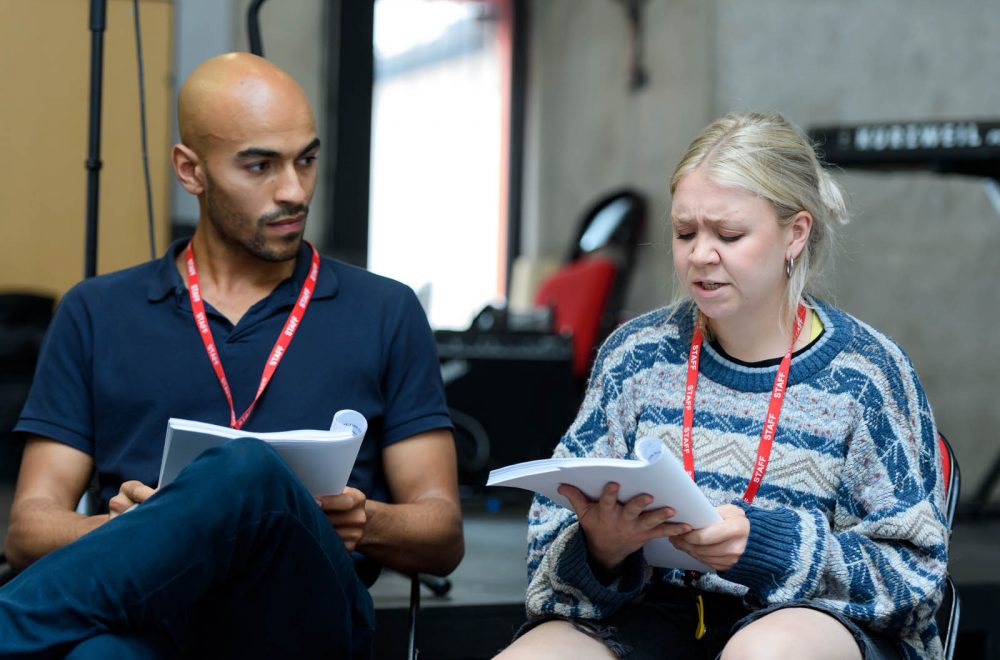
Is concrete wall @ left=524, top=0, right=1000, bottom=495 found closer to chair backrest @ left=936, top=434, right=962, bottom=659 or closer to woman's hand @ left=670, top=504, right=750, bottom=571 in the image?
chair backrest @ left=936, top=434, right=962, bottom=659

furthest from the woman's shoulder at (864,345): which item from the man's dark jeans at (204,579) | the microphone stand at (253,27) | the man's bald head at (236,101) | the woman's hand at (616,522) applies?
the microphone stand at (253,27)

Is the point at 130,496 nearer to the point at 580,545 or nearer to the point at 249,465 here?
the point at 249,465

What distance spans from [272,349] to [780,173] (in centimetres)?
83

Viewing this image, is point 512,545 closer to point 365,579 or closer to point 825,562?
point 365,579

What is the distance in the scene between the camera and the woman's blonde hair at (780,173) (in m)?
1.63

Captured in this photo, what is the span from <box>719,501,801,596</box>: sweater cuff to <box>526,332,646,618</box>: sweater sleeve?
0.50 ft

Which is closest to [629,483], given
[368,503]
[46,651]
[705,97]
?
[368,503]

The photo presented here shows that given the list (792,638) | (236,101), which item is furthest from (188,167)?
(792,638)

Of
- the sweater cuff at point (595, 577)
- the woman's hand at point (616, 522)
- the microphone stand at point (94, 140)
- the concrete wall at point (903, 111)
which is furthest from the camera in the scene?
the concrete wall at point (903, 111)

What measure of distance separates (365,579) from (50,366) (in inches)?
24.0

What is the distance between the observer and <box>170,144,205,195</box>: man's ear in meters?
2.02

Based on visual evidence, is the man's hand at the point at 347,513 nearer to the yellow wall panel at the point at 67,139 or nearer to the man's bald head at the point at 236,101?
the man's bald head at the point at 236,101

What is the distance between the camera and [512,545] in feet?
11.2

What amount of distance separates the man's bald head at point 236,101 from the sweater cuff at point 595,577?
0.84m
